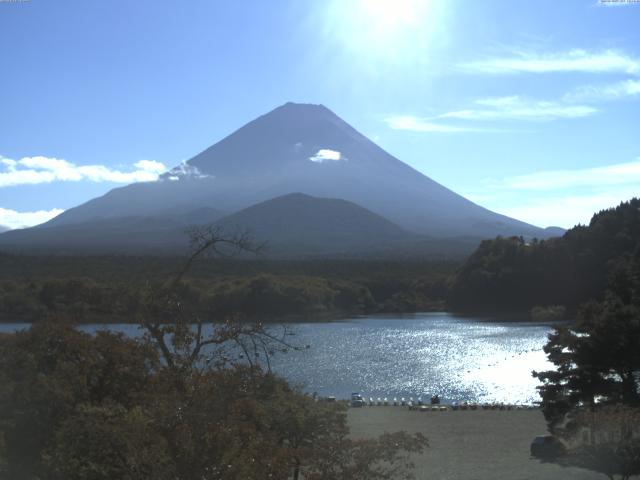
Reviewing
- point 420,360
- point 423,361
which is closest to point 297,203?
point 420,360

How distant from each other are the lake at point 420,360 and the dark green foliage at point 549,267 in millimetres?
4638

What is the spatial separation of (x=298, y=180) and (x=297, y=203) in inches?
782

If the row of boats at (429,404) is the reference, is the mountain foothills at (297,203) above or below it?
above

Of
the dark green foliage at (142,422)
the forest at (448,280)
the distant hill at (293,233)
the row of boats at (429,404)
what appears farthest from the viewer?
the distant hill at (293,233)

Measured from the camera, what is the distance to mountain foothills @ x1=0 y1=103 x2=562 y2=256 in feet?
273

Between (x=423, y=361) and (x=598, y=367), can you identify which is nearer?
(x=598, y=367)

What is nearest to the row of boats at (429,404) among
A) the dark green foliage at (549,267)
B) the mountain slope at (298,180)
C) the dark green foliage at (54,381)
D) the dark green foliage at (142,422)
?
the dark green foliage at (142,422)

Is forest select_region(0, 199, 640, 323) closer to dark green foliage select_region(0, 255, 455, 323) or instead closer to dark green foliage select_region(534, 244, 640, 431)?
dark green foliage select_region(0, 255, 455, 323)

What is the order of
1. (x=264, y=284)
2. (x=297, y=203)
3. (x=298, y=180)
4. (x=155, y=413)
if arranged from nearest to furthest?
(x=155, y=413), (x=264, y=284), (x=297, y=203), (x=298, y=180)

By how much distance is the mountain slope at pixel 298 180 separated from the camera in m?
107

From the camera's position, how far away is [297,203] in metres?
96.6

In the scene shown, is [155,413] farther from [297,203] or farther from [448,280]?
[297,203]

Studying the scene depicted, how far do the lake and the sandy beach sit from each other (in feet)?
6.15

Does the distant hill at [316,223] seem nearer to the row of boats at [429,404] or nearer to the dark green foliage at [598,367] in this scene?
the row of boats at [429,404]
